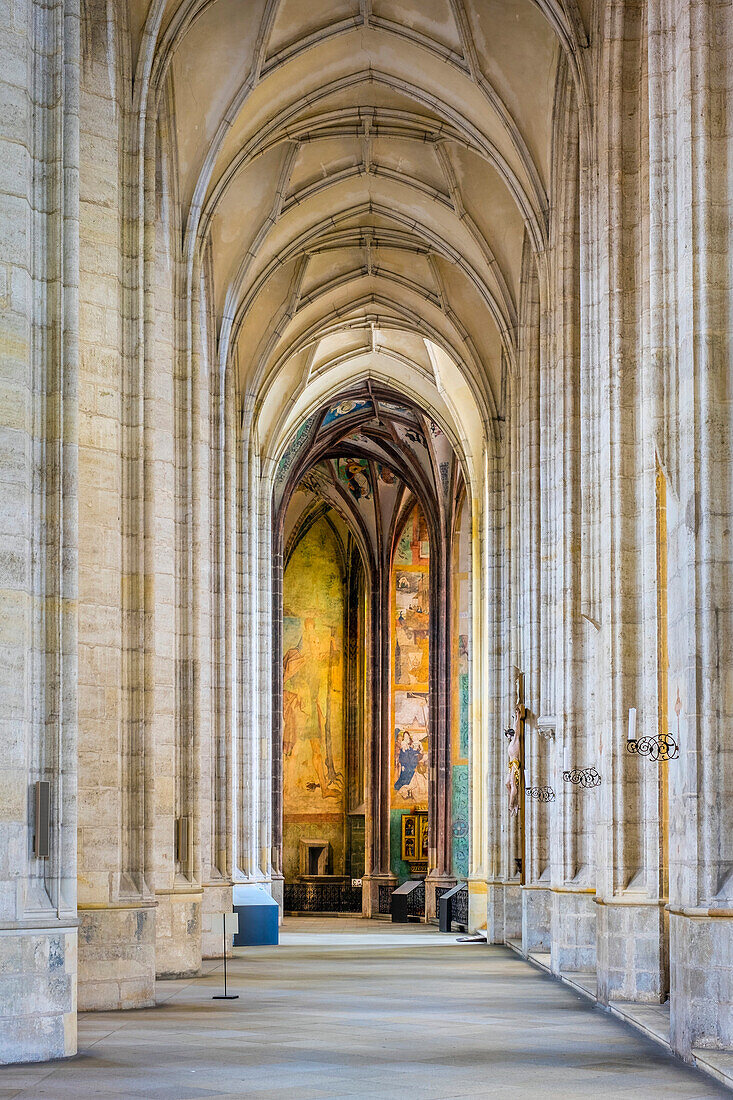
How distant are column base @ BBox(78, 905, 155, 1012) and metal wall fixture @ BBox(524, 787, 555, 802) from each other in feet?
26.4

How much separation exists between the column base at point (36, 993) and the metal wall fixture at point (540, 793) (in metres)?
11.6

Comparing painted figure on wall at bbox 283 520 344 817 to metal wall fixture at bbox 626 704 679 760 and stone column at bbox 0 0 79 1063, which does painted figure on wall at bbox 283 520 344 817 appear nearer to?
metal wall fixture at bbox 626 704 679 760

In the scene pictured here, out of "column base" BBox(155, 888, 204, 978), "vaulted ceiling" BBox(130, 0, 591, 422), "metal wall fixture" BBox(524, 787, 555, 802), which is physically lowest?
"column base" BBox(155, 888, 204, 978)

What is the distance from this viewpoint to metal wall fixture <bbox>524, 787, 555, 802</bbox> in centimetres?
2165

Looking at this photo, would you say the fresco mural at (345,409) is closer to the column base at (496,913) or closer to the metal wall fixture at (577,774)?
the column base at (496,913)

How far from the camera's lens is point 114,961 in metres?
14.6

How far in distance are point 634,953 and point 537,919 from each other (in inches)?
330

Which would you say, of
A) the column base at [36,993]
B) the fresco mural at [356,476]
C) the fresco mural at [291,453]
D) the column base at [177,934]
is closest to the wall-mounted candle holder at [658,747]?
the column base at [36,993]

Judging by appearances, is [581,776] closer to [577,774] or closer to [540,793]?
[577,774]

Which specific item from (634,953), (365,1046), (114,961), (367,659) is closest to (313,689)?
(367,659)

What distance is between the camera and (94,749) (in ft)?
48.4

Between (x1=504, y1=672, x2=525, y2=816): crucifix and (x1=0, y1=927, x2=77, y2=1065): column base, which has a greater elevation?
(x1=504, y1=672, x2=525, y2=816): crucifix

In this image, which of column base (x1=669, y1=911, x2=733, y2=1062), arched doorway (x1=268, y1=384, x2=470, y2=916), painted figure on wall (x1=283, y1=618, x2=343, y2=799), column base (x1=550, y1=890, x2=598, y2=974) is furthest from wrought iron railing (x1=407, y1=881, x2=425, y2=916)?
column base (x1=669, y1=911, x2=733, y2=1062)

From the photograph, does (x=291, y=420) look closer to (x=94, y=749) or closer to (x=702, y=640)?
(x=94, y=749)
